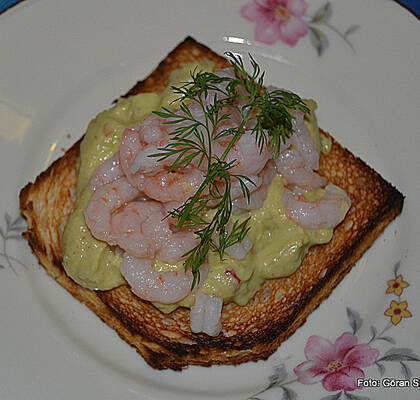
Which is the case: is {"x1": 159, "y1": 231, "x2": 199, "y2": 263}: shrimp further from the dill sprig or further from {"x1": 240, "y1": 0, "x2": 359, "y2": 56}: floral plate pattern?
{"x1": 240, "y1": 0, "x2": 359, "y2": 56}: floral plate pattern

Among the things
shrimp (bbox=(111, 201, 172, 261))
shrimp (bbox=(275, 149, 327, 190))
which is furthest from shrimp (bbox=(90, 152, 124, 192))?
shrimp (bbox=(275, 149, 327, 190))

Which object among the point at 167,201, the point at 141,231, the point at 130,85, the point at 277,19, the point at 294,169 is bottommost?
the point at 141,231

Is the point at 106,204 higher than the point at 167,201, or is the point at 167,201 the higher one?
the point at 167,201

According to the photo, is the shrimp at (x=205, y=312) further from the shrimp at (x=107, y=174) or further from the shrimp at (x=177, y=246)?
the shrimp at (x=107, y=174)

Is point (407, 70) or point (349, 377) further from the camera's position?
point (407, 70)

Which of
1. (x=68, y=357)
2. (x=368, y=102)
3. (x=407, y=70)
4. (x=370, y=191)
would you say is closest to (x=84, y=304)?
(x=68, y=357)

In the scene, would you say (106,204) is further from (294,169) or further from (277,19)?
(277,19)

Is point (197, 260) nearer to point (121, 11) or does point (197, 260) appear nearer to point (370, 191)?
point (370, 191)

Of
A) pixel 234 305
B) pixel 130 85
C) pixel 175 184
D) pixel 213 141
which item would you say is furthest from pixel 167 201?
pixel 130 85

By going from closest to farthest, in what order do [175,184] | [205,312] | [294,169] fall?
1. [175,184]
2. [205,312]
3. [294,169]
